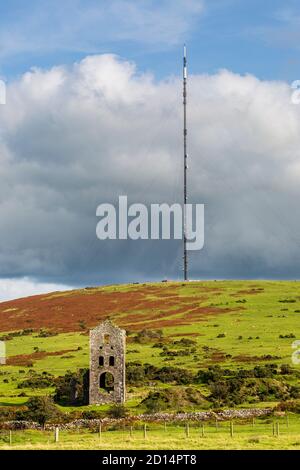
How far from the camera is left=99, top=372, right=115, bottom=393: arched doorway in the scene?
3019 inches

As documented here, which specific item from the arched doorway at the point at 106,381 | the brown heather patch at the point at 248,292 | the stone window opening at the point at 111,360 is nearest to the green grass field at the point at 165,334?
the brown heather patch at the point at 248,292

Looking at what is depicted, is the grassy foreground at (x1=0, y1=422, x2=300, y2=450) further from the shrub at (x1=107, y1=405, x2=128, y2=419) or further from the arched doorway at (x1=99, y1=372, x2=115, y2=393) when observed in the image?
the arched doorway at (x1=99, y1=372, x2=115, y2=393)

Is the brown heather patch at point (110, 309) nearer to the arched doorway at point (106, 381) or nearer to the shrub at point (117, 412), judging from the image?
the arched doorway at point (106, 381)

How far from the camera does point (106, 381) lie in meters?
77.4

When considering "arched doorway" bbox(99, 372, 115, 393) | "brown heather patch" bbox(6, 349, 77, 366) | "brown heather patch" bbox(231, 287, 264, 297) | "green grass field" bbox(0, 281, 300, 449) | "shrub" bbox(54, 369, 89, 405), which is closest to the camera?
"green grass field" bbox(0, 281, 300, 449)

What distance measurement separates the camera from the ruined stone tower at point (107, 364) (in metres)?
74.8

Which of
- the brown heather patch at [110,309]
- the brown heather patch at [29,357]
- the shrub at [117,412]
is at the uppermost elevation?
the brown heather patch at [110,309]

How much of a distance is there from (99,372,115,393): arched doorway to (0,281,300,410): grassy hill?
2.10 meters

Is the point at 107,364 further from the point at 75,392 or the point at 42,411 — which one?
the point at 42,411

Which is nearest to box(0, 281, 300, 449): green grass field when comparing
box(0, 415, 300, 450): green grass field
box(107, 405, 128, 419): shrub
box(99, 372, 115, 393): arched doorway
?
box(0, 415, 300, 450): green grass field

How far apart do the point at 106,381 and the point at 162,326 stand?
43395 millimetres

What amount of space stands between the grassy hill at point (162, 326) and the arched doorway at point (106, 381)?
2100 millimetres

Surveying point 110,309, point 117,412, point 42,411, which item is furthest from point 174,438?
point 110,309
